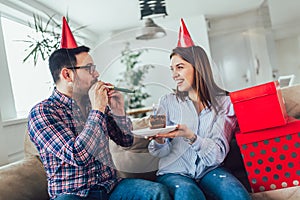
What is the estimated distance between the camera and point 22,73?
2189 mm

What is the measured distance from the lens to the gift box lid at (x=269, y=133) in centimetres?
115

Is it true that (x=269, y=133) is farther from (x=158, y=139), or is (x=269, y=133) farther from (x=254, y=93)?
(x=158, y=139)

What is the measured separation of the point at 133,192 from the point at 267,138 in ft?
1.64

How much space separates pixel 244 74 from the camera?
4.65 meters

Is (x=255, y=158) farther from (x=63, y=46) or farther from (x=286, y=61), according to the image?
(x=286, y=61)

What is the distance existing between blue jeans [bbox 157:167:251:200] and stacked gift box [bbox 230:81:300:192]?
127 mm

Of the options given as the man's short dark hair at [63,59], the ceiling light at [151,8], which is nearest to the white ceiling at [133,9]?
the ceiling light at [151,8]

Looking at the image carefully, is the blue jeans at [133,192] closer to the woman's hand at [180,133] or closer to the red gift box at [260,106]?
the woman's hand at [180,133]

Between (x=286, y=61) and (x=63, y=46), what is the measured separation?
3.73m

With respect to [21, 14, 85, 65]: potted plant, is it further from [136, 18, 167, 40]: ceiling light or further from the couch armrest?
[136, 18, 167, 40]: ceiling light

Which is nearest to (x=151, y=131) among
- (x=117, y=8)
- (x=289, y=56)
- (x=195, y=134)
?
(x=195, y=134)

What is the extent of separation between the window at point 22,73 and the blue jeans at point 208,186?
4.05 ft

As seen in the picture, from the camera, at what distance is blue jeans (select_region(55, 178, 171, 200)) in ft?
3.34

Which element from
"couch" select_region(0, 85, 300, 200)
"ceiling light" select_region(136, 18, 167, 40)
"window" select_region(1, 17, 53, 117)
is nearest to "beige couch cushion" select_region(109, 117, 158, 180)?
"couch" select_region(0, 85, 300, 200)
